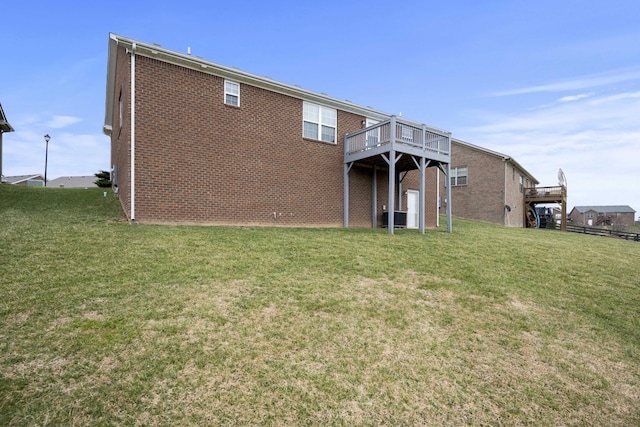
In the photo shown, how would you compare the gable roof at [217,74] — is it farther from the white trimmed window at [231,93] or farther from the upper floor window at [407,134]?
the upper floor window at [407,134]

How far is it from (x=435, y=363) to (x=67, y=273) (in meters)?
5.71

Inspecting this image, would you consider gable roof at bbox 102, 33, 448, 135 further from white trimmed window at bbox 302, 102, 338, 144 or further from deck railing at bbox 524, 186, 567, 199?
deck railing at bbox 524, 186, 567, 199

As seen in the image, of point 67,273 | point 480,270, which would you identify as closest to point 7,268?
point 67,273

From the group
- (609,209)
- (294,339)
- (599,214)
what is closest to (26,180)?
(294,339)

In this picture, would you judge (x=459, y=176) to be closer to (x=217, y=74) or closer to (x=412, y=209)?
(x=412, y=209)

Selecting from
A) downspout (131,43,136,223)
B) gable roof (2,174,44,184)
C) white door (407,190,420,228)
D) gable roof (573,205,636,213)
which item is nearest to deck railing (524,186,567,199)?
white door (407,190,420,228)

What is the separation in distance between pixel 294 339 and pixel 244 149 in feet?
28.6

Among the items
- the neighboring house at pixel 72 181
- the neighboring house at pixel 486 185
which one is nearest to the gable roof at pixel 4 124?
the neighboring house at pixel 72 181

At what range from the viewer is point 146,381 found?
290 centimetres

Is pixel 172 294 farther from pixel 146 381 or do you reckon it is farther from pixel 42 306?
pixel 146 381

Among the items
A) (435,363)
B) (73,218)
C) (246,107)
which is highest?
(246,107)

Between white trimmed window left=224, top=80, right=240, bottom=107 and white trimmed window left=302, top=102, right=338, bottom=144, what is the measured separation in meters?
2.80

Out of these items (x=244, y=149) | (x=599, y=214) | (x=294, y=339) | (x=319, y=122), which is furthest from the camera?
(x=599, y=214)

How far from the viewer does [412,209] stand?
642 inches
